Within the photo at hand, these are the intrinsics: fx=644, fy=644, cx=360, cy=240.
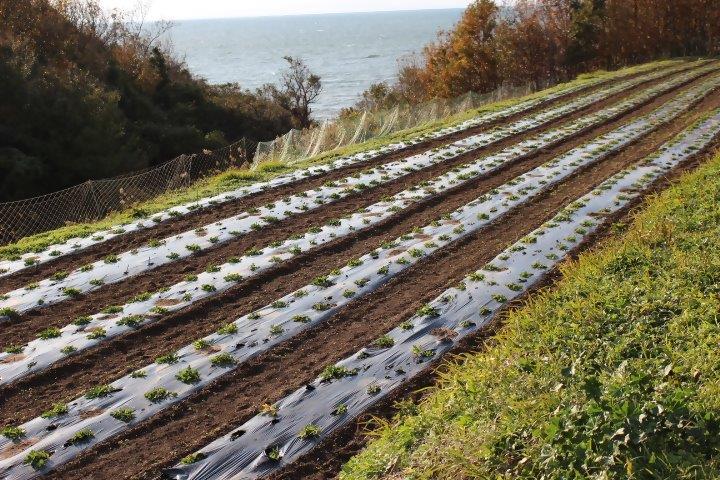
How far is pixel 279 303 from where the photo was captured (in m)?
8.76

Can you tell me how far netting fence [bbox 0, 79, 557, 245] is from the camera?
13875 millimetres

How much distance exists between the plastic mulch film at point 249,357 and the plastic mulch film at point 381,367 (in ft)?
0.06

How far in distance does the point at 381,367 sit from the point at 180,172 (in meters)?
12.1

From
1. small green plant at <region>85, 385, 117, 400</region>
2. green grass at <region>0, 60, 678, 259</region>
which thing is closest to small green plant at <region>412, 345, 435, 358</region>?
small green plant at <region>85, 385, 117, 400</region>

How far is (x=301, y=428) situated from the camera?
20.2 feet

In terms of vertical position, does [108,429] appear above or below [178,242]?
below

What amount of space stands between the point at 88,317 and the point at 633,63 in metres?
42.6

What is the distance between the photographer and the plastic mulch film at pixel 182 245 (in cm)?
920

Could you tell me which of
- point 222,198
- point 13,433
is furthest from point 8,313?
point 222,198

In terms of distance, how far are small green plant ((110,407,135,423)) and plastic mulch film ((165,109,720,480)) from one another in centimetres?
98

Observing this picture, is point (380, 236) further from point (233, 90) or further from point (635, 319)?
point (233, 90)

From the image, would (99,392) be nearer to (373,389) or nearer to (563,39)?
(373,389)

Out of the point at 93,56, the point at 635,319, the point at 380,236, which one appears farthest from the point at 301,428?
the point at 93,56

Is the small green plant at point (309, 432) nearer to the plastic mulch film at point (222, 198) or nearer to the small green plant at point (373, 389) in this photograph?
the small green plant at point (373, 389)
